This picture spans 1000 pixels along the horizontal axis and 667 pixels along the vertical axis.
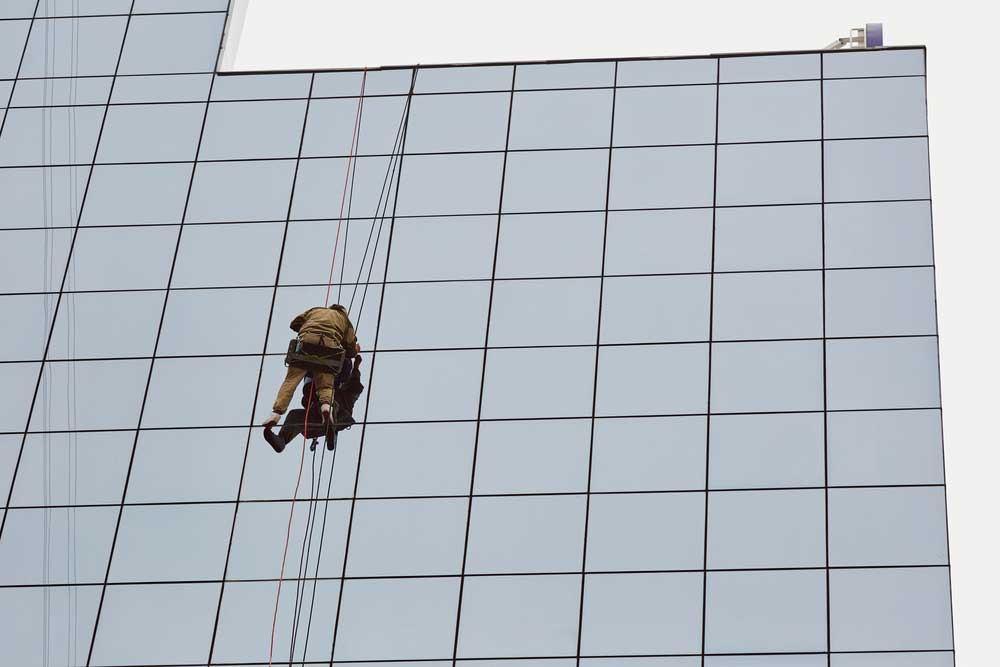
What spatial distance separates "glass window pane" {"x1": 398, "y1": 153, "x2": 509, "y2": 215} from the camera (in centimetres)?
2386

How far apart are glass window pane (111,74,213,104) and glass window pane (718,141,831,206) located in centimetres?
786

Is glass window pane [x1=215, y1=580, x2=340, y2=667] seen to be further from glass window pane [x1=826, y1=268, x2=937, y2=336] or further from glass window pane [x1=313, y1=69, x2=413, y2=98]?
glass window pane [x1=313, y1=69, x2=413, y2=98]

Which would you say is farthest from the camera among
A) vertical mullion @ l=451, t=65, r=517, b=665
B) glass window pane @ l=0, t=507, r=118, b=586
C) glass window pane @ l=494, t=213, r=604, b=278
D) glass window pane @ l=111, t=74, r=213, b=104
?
glass window pane @ l=111, t=74, r=213, b=104

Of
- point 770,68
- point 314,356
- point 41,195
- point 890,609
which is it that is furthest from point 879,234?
point 41,195

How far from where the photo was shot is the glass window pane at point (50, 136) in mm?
25250

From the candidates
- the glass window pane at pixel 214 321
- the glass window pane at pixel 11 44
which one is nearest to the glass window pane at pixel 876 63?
the glass window pane at pixel 214 321

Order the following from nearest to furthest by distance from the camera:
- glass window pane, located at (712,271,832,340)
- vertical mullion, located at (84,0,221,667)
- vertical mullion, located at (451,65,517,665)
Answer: vertical mullion, located at (451,65,517,665)
vertical mullion, located at (84,0,221,667)
glass window pane, located at (712,271,832,340)

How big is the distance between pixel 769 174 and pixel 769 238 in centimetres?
109

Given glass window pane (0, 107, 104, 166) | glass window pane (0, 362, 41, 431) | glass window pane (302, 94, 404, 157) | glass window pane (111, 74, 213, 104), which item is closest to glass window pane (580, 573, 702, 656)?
glass window pane (302, 94, 404, 157)

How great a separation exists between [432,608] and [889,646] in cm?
536

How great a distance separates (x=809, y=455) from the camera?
21250 millimetres

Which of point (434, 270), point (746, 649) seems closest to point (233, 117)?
point (434, 270)

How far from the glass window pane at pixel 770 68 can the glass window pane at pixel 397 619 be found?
28.4 ft

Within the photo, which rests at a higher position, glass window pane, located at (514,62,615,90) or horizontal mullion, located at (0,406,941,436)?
glass window pane, located at (514,62,615,90)
